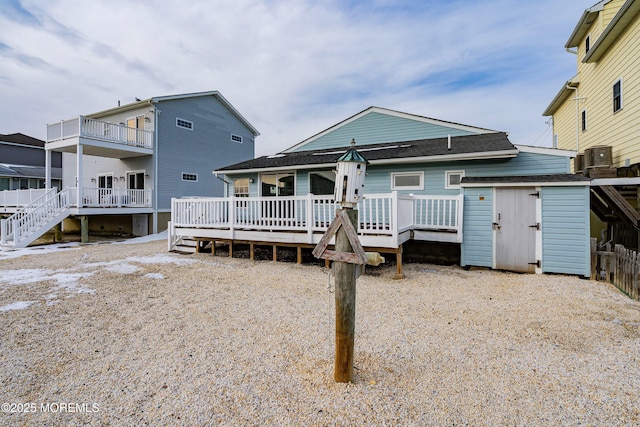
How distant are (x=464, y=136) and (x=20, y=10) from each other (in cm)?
1651

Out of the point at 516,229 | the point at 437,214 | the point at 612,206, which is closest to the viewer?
the point at 516,229

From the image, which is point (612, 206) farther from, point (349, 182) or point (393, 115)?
point (349, 182)

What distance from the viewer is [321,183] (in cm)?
1056

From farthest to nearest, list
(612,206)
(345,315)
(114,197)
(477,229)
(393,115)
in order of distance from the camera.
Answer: (114,197) < (393,115) < (612,206) < (477,229) < (345,315)

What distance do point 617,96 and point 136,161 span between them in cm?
2093

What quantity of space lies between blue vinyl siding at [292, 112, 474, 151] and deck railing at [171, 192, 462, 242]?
3611 millimetres

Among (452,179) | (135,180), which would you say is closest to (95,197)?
(135,180)

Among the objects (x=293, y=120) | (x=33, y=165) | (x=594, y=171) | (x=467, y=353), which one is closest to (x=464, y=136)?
(x=594, y=171)

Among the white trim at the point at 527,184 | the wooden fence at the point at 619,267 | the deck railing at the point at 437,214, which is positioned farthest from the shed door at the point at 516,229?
the wooden fence at the point at 619,267

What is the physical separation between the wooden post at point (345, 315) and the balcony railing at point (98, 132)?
1583 cm

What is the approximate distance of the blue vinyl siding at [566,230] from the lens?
6344mm

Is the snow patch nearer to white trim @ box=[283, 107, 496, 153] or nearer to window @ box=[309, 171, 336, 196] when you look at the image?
window @ box=[309, 171, 336, 196]

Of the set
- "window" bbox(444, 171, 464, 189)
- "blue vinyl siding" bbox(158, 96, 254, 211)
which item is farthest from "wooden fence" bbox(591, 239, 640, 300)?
"blue vinyl siding" bbox(158, 96, 254, 211)

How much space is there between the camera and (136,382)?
268 centimetres
